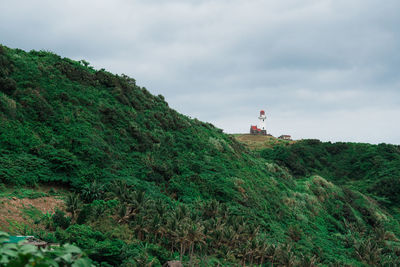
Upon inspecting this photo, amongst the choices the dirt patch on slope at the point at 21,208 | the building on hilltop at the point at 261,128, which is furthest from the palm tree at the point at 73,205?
the building on hilltop at the point at 261,128

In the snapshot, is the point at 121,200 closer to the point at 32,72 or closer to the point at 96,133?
the point at 96,133

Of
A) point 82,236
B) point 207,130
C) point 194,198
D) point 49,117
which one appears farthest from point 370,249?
point 49,117

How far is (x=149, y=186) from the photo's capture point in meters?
30.5

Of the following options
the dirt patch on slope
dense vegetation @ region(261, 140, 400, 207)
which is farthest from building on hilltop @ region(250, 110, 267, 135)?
the dirt patch on slope

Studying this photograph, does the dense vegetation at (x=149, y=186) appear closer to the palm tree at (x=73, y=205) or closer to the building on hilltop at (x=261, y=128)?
the palm tree at (x=73, y=205)

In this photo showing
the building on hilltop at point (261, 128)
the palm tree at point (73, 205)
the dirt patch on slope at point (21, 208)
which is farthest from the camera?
the building on hilltop at point (261, 128)

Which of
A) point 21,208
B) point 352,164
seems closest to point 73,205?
point 21,208

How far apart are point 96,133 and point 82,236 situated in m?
17.0

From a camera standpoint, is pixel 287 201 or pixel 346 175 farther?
pixel 346 175

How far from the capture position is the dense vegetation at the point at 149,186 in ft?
76.6

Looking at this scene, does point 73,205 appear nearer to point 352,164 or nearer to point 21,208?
point 21,208

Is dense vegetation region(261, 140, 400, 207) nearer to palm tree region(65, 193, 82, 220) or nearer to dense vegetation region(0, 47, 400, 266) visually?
dense vegetation region(0, 47, 400, 266)

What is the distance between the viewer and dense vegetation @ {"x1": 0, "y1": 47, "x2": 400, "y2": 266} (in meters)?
23.4

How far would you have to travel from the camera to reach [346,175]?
7575cm
